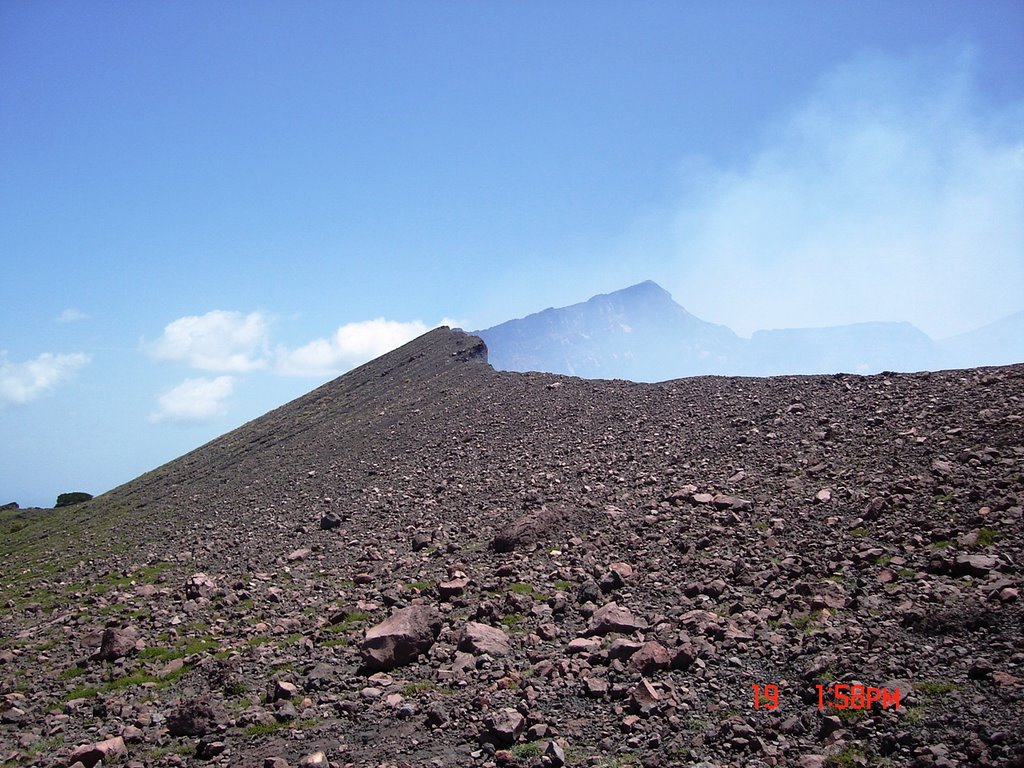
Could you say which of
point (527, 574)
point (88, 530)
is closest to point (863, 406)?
point (527, 574)

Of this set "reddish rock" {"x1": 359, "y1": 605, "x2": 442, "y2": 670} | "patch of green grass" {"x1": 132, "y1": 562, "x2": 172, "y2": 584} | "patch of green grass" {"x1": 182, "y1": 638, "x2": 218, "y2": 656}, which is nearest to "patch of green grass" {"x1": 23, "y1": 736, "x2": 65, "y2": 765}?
"patch of green grass" {"x1": 182, "y1": 638, "x2": 218, "y2": 656}

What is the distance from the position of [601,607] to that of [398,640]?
4578 millimetres

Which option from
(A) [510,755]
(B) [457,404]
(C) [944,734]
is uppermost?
(B) [457,404]

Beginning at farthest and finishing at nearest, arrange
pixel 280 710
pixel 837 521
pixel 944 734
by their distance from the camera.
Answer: pixel 837 521, pixel 280 710, pixel 944 734

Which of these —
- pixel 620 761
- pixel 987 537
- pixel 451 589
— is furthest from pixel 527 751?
pixel 987 537

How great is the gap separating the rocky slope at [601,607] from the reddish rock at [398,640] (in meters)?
0.05

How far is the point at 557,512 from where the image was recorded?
21.0m

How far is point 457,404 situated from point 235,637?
2601 centimetres

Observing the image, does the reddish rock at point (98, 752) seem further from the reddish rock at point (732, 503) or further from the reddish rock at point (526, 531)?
the reddish rock at point (732, 503)

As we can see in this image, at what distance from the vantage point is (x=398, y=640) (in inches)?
543

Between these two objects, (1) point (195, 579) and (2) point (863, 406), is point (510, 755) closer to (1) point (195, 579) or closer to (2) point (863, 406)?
(1) point (195, 579)

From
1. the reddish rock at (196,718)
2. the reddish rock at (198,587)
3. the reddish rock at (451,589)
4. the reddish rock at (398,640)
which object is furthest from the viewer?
the reddish rock at (198,587)

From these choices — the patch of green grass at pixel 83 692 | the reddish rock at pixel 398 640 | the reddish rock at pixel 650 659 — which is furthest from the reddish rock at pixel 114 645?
the reddish rock at pixel 650 659

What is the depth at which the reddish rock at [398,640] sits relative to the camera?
13555 mm
